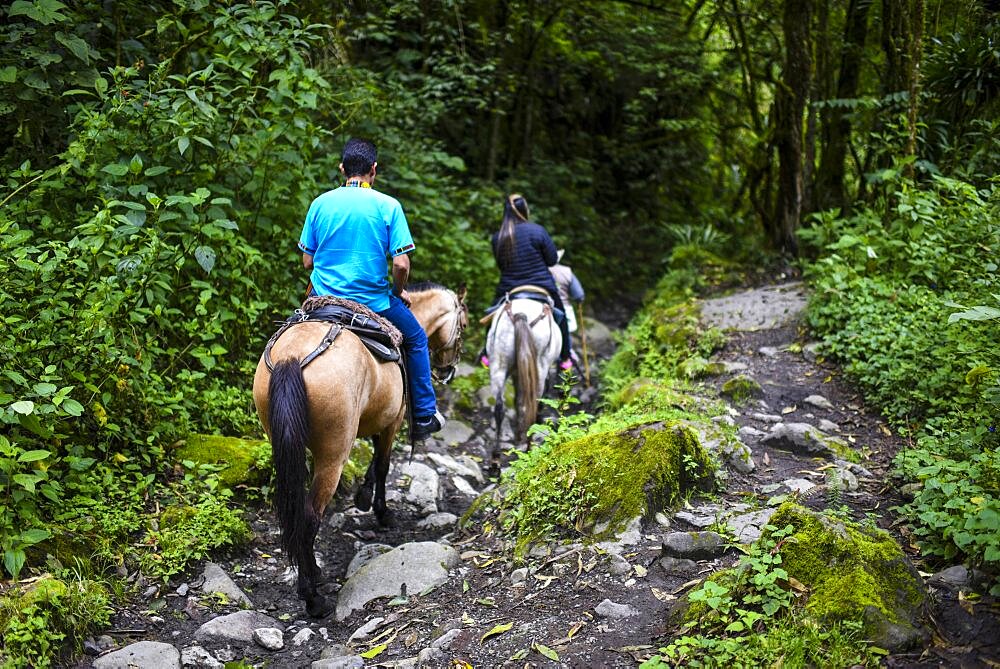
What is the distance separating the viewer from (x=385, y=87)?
35.8 ft

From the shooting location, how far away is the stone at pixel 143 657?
353 cm

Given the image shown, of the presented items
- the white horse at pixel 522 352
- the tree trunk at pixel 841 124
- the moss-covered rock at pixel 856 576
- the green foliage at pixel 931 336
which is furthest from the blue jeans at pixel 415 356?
the tree trunk at pixel 841 124

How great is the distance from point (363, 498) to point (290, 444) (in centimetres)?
188

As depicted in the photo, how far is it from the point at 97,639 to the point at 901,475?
5.11 metres

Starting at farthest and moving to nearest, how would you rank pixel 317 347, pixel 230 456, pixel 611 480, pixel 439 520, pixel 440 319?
1. pixel 440 319
2. pixel 439 520
3. pixel 230 456
4. pixel 611 480
5. pixel 317 347

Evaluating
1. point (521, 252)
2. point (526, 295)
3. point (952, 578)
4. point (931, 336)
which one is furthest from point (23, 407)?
point (931, 336)

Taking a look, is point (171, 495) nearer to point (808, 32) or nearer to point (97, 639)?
point (97, 639)

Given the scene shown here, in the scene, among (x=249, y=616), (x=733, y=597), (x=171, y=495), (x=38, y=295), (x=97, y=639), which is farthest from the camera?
(x=171, y=495)

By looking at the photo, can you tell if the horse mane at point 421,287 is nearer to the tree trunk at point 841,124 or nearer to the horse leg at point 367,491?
the horse leg at point 367,491

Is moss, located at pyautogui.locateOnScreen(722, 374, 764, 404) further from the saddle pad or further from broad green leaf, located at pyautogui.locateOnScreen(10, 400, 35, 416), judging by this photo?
broad green leaf, located at pyautogui.locateOnScreen(10, 400, 35, 416)

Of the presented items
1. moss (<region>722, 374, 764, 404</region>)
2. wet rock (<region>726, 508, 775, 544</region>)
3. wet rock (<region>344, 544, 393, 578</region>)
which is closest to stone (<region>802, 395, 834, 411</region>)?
moss (<region>722, 374, 764, 404</region>)

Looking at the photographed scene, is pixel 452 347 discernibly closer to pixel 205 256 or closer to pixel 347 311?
pixel 347 311

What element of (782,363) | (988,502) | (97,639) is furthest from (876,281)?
(97,639)

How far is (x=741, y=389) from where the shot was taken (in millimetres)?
7121
